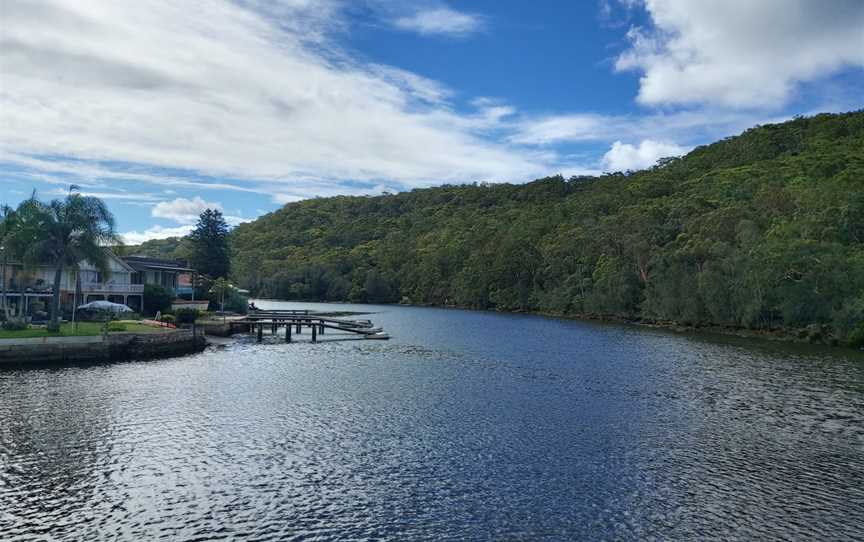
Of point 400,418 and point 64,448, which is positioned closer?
point 64,448

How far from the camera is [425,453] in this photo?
22062 millimetres

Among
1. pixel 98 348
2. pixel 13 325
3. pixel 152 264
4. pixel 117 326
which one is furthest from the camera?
pixel 152 264

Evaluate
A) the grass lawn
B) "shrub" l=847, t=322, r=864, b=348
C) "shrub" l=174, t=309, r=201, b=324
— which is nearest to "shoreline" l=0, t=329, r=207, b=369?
the grass lawn

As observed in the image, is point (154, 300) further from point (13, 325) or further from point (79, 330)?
point (13, 325)

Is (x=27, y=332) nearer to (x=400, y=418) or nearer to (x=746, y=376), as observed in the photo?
(x=400, y=418)

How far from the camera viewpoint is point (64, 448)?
21203 millimetres

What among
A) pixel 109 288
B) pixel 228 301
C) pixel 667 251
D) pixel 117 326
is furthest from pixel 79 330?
pixel 667 251

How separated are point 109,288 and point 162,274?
539 inches

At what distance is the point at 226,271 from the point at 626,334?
57.2 meters

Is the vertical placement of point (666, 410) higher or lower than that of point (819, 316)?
lower

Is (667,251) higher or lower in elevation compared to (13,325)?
higher

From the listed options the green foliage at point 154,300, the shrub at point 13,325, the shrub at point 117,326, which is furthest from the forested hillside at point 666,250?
the shrub at point 13,325

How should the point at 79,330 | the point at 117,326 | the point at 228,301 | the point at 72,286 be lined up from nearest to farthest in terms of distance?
the point at 79,330, the point at 117,326, the point at 72,286, the point at 228,301

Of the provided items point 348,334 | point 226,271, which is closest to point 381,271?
point 226,271
